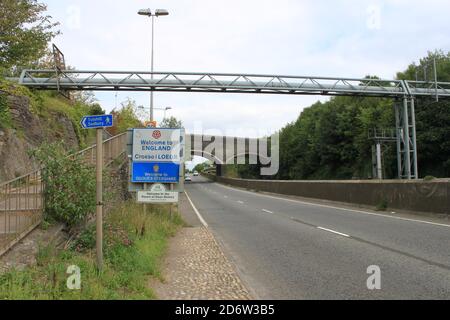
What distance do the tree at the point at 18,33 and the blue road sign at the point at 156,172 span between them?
5.15 metres

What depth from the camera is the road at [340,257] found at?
20.8 feet

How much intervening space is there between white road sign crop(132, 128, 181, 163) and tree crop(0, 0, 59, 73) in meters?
4.47

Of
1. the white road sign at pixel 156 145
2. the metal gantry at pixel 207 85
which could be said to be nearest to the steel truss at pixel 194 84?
the metal gantry at pixel 207 85

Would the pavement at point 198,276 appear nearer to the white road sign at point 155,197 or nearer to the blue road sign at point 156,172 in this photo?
the white road sign at point 155,197

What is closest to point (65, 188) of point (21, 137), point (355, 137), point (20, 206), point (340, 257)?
point (20, 206)

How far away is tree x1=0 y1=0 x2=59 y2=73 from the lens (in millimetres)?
12977

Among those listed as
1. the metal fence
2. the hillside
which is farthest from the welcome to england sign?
the metal fence

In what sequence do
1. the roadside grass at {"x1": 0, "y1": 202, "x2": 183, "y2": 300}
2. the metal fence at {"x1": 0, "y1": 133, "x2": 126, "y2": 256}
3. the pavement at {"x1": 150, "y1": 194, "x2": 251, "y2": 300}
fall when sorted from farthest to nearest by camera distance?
the metal fence at {"x1": 0, "y1": 133, "x2": 126, "y2": 256} → the pavement at {"x1": 150, "y1": 194, "x2": 251, "y2": 300} → the roadside grass at {"x1": 0, "y1": 202, "x2": 183, "y2": 300}

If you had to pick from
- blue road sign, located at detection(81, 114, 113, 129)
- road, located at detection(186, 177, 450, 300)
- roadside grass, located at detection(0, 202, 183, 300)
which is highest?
blue road sign, located at detection(81, 114, 113, 129)

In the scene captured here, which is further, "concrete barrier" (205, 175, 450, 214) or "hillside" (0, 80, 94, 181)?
"concrete barrier" (205, 175, 450, 214)

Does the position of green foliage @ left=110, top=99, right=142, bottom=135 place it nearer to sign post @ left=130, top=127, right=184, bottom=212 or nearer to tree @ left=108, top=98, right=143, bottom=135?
tree @ left=108, top=98, right=143, bottom=135

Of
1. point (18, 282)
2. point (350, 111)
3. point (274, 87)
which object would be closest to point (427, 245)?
point (18, 282)
